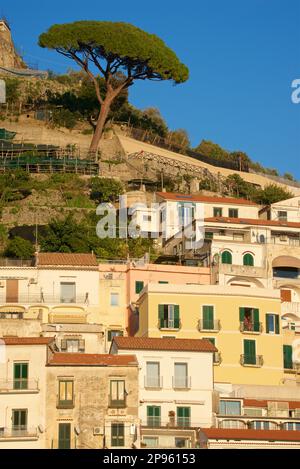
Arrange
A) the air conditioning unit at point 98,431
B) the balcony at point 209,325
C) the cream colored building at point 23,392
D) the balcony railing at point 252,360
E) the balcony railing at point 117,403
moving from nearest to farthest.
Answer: the air conditioning unit at point 98,431 < the cream colored building at point 23,392 < the balcony railing at point 117,403 < the balcony railing at point 252,360 < the balcony at point 209,325

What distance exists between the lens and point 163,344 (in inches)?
2363

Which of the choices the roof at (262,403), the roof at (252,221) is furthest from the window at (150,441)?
the roof at (252,221)

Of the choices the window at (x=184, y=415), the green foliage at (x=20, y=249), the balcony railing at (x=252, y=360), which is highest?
the green foliage at (x=20, y=249)

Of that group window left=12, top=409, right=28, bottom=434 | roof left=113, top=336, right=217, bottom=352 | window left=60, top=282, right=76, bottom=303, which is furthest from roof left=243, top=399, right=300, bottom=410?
window left=60, top=282, right=76, bottom=303

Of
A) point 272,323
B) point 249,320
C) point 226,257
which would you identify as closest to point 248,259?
point 226,257

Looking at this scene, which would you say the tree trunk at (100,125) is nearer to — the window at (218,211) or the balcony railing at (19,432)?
the window at (218,211)

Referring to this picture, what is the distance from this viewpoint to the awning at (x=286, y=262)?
257 feet

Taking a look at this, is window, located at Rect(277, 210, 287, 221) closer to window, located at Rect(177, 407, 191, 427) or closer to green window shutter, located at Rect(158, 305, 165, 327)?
green window shutter, located at Rect(158, 305, 165, 327)

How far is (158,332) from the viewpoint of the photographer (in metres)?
65.5

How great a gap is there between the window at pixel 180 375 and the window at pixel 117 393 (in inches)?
145

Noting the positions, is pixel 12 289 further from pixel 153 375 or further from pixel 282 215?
pixel 282 215

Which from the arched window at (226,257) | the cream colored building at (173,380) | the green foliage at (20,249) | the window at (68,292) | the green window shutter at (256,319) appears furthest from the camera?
the green foliage at (20,249)
